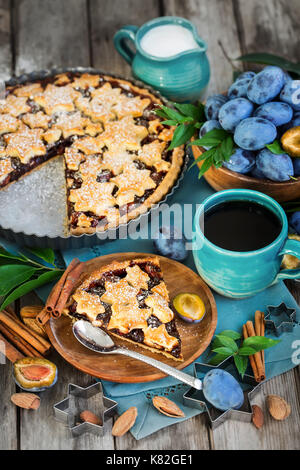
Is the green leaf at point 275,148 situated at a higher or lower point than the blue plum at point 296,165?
higher

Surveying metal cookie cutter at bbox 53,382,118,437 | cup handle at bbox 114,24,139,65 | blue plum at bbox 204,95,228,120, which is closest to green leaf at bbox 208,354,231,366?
metal cookie cutter at bbox 53,382,118,437

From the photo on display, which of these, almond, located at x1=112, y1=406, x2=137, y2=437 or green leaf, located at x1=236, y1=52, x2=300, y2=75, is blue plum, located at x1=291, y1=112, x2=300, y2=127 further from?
almond, located at x1=112, y1=406, x2=137, y2=437

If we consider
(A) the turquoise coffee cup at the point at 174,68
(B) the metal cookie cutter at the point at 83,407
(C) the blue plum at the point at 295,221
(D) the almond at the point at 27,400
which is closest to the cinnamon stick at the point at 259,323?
(C) the blue plum at the point at 295,221

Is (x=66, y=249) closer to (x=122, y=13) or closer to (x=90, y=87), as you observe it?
(x=90, y=87)

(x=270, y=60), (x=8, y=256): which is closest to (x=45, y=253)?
(x=8, y=256)

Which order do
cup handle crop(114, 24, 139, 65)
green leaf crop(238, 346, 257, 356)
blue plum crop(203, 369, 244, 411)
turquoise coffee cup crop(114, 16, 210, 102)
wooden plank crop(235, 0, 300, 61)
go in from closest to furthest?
blue plum crop(203, 369, 244, 411) → green leaf crop(238, 346, 257, 356) → turquoise coffee cup crop(114, 16, 210, 102) → cup handle crop(114, 24, 139, 65) → wooden plank crop(235, 0, 300, 61)

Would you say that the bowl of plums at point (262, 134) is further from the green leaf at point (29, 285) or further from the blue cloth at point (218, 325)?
the green leaf at point (29, 285)
